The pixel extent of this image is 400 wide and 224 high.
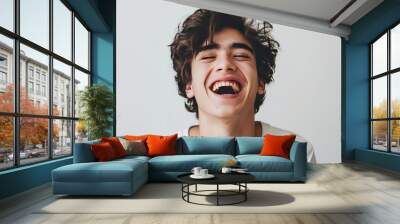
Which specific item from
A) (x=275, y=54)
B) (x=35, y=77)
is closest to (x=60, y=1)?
(x=35, y=77)

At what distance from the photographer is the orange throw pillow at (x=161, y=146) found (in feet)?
21.6

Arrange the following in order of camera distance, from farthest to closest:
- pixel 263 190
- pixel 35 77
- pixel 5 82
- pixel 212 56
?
pixel 212 56 < pixel 35 77 < pixel 263 190 < pixel 5 82

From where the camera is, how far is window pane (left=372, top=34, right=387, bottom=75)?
8.44m

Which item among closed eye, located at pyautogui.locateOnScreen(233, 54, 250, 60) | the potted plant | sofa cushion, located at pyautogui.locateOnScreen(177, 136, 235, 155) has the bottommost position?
sofa cushion, located at pyautogui.locateOnScreen(177, 136, 235, 155)

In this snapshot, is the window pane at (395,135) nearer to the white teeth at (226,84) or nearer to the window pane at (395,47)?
the window pane at (395,47)

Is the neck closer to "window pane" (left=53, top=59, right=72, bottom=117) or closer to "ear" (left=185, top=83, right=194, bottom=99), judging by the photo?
"ear" (left=185, top=83, right=194, bottom=99)

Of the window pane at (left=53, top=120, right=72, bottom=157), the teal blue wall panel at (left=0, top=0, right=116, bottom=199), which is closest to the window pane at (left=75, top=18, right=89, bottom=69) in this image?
the teal blue wall panel at (left=0, top=0, right=116, bottom=199)

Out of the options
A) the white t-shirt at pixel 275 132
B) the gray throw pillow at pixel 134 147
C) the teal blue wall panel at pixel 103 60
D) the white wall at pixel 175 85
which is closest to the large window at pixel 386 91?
the white wall at pixel 175 85

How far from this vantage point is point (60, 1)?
681cm

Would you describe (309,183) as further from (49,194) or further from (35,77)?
(35,77)

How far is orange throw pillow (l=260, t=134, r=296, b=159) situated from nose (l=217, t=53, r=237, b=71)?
6.87 ft

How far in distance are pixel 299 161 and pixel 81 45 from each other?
16.7ft

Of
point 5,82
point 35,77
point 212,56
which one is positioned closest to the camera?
point 5,82

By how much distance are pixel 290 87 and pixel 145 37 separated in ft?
11.1
